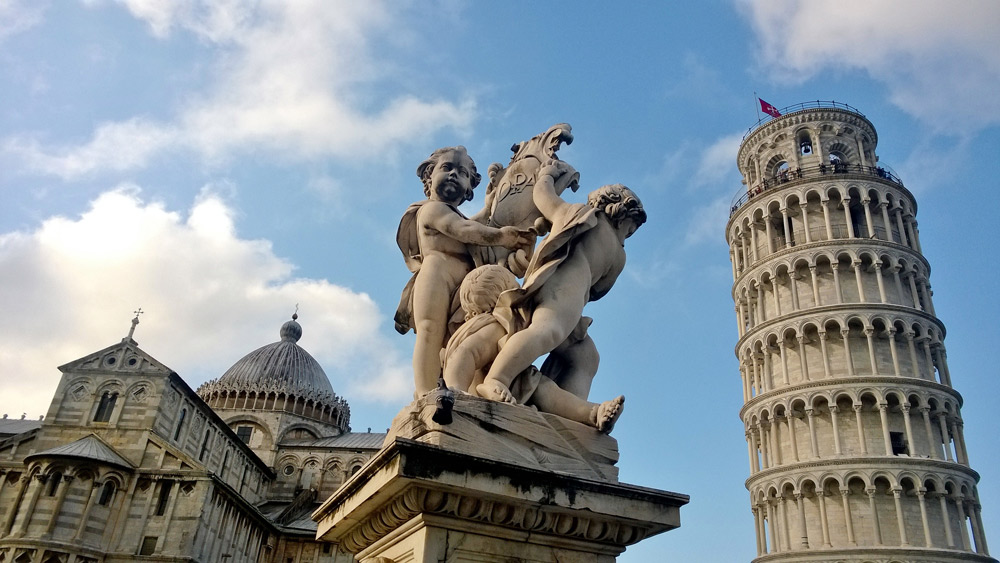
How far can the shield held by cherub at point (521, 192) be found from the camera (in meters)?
5.17

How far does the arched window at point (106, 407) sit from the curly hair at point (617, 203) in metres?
41.3

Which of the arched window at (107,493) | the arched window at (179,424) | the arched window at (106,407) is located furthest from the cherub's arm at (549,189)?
the arched window at (179,424)

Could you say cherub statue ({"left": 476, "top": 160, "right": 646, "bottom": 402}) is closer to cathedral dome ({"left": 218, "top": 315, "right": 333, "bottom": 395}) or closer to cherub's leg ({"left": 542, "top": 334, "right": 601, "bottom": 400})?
cherub's leg ({"left": 542, "top": 334, "right": 601, "bottom": 400})

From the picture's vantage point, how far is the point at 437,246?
5160 millimetres

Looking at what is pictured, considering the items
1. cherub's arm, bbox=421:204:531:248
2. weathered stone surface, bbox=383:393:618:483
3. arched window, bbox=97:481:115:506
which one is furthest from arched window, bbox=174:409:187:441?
weathered stone surface, bbox=383:393:618:483

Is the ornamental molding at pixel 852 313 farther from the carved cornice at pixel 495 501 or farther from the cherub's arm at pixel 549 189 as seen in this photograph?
the carved cornice at pixel 495 501

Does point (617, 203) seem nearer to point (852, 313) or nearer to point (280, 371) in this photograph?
point (852, 313)

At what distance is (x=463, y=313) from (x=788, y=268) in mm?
40397

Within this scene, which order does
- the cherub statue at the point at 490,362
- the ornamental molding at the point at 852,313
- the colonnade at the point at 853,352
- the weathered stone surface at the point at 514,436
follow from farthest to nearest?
the ornamental molding at the point at 852,313 < the colonnade at the point at 853,352 < the cherub statue at the point at 490,362 < the weathered stone surface at the point at 514,436

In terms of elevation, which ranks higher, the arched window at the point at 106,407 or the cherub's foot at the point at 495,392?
the arched window at the point at 106,407

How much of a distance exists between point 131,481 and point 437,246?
38.5 meters

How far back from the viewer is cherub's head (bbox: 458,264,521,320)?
4688 millimetres

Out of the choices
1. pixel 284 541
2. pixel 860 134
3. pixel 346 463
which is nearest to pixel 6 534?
pixel 284 541

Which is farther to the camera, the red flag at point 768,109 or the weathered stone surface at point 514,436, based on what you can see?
the red flag at point 768,109
